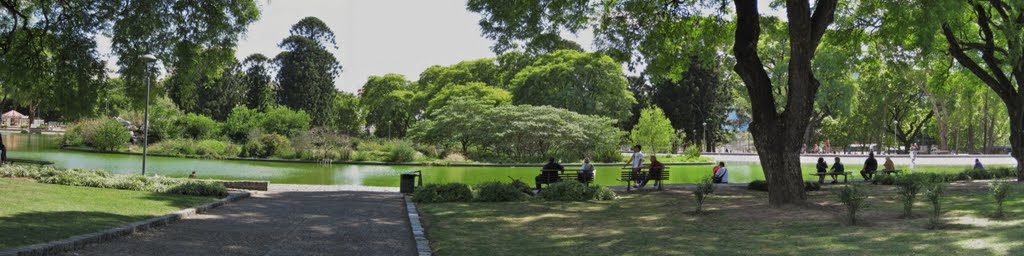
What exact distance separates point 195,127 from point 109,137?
19.3ft

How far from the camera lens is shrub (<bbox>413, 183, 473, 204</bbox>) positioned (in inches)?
575

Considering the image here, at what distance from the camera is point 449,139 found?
145 ft

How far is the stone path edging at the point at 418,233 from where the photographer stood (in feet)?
26.3

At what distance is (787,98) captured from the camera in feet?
40.7

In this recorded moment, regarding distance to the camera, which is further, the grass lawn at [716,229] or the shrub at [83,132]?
the shrub at [83,132]

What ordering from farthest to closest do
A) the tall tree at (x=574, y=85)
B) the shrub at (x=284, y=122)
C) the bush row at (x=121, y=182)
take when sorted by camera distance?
1. the tall tree at (x=574, y=85)
2. the shrub at (x=284, y=122)
3. the bush row at (x=121, y=182)

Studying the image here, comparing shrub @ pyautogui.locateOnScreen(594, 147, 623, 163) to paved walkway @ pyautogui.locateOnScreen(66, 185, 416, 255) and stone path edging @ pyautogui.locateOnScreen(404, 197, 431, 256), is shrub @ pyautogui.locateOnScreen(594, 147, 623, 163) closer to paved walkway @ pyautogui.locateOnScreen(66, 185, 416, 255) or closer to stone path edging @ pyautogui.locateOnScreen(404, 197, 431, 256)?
paved walkway @ pyautogui.locateOnScreen(66, 185, 416, 255)

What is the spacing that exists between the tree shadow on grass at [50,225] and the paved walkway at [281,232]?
43 centimetres

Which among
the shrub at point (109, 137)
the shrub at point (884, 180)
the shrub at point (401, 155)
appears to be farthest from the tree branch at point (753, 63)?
the shrub at point (109, 137)

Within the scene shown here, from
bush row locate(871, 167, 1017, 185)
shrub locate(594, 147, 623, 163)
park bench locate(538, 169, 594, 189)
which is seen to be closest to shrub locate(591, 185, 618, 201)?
park bench locate(538, 169, 594, 189)

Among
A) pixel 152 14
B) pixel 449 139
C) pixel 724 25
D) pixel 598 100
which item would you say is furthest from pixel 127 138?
pixel 724 25

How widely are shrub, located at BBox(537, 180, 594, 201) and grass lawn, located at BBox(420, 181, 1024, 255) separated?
710 millimetres

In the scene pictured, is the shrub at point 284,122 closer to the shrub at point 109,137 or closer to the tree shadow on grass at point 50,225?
the shrub at point 109,137

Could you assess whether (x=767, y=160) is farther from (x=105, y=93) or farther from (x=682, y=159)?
(x=682, y=159)
